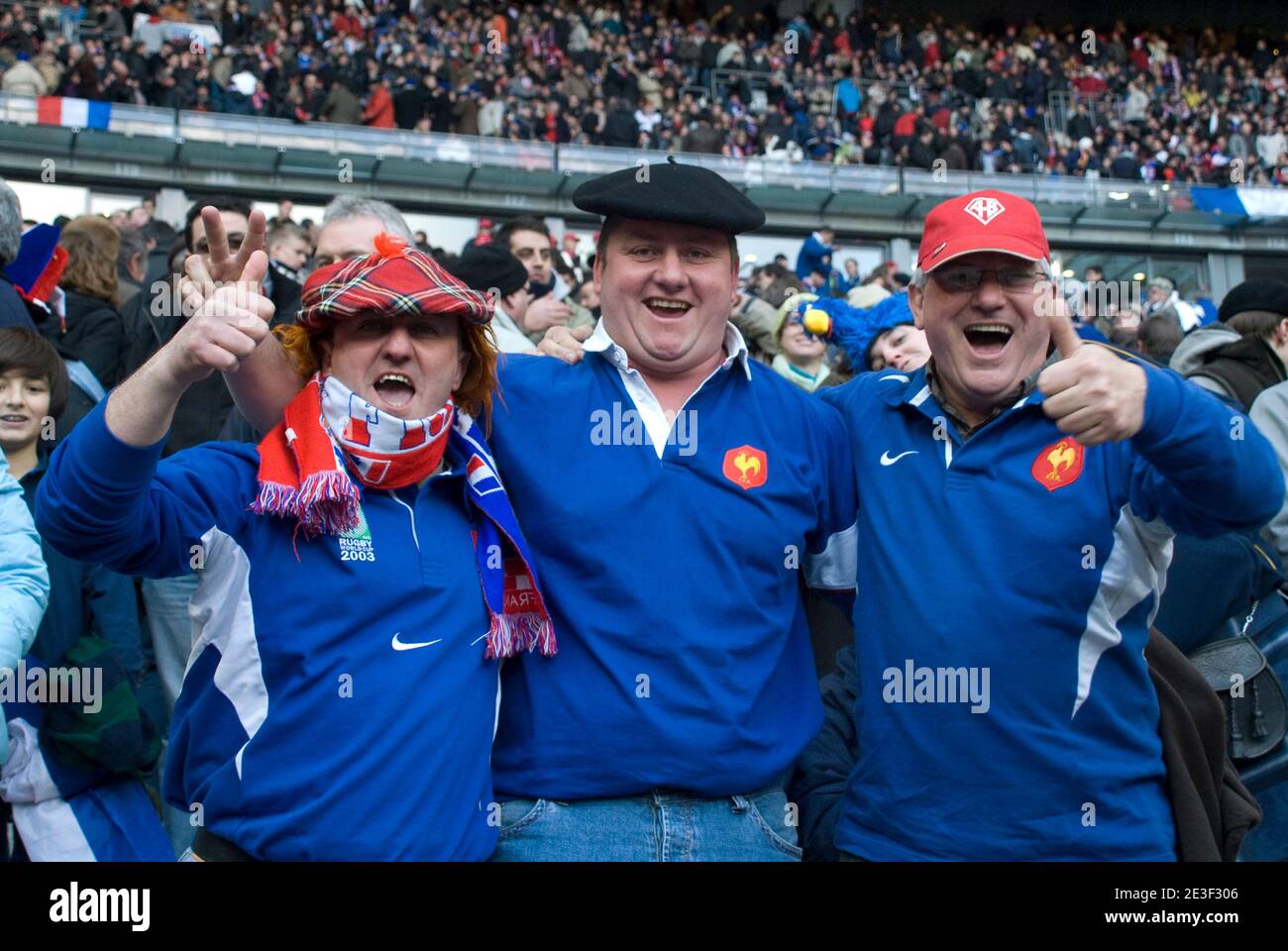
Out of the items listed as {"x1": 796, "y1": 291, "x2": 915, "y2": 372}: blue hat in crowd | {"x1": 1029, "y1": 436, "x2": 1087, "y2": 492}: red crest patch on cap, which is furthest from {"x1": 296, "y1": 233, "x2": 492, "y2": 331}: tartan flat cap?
{"x1": 796, "y1": 291, "x2": 915, "y2": 372}: blue hat in crowd

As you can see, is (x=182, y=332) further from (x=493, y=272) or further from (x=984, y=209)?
(x=493, y=272)

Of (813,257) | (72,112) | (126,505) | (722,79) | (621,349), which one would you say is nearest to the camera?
(126,505)

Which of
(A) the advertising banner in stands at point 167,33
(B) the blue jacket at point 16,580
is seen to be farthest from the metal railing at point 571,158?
(B) the blue jacket at point 16,580

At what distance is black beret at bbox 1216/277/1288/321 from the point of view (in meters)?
5.00

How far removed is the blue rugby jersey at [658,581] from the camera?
2617mm

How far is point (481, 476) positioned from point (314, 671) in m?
0.51

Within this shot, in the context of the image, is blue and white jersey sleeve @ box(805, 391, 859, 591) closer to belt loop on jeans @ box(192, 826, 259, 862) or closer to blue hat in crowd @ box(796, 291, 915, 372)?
belt loop on jeans @ box(192, 826, 259, 862)

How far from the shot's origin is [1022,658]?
2.71 m

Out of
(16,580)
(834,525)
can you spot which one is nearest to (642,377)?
(834,525)

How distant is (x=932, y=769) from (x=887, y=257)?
2509cm

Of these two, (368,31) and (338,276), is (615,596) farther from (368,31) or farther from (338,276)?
(368,31)

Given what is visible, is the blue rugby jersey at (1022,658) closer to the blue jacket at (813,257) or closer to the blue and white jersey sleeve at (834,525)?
the blue and white jersey sleeve at (834,525)
